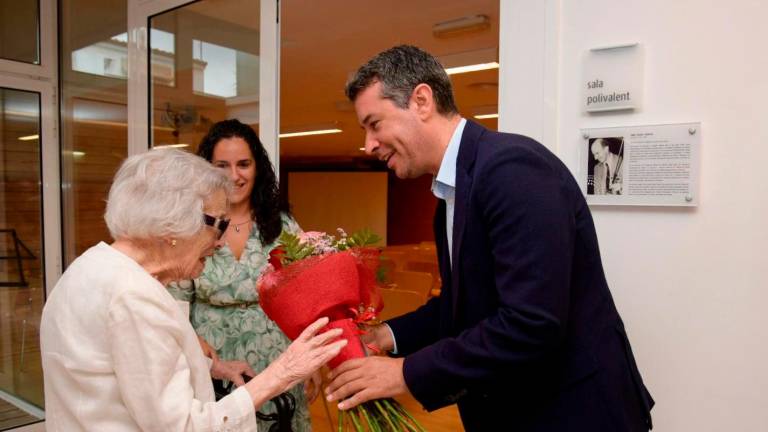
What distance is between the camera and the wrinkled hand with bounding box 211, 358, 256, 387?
1.70m

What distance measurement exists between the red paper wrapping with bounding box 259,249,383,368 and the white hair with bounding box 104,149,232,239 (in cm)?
22

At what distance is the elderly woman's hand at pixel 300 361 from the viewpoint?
116 centimetres

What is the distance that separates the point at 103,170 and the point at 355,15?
208cm

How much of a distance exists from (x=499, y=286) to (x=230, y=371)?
1.05m

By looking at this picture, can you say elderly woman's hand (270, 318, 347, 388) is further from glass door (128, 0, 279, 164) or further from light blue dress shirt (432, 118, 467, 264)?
glass door (128, 0, 279, 164)

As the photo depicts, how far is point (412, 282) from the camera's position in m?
5.09

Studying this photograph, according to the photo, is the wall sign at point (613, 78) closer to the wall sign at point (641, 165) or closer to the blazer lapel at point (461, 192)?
the wall sign at point (641, 165)

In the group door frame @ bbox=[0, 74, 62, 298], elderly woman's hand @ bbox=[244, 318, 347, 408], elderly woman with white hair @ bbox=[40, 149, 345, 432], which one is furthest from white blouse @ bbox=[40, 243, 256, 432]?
door frame @ bbox=[0, 74, 62, 298]

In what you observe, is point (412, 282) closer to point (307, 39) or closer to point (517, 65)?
point (307, 39)

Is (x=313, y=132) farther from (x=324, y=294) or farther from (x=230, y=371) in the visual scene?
(x=324, y=294)

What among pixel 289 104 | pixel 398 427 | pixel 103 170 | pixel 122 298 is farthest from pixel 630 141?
pixel 289 104

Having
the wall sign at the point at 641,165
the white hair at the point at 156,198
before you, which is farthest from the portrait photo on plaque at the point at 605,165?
the white hair at the point at 156,198

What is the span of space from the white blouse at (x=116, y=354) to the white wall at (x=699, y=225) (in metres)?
1.12

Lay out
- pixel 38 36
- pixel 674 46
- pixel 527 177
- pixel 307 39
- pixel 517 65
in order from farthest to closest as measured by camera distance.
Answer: pixel 307 39
pixel 38 36
pixel 517 65
pixel 674 46
pixel 527 177
